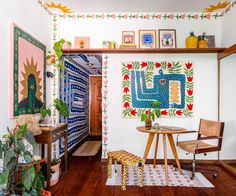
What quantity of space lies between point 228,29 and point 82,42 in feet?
8.33

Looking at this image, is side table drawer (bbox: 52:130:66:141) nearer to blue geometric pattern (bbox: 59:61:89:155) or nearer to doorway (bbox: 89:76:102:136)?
blue geometric pattern (bbox: 59:61:89:155)

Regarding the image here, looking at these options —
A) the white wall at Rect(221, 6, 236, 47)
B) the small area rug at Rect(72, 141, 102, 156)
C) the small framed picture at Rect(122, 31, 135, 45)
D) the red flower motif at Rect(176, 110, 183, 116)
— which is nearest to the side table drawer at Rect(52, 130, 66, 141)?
the small area rug at Rect(72, 141, 102, 156)

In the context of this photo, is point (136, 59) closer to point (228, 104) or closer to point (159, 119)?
point (159, 119)

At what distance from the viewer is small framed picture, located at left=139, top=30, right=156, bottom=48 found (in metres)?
4.01

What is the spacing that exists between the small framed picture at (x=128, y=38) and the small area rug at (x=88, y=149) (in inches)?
93.8

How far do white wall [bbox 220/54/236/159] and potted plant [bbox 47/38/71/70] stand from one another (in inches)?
110

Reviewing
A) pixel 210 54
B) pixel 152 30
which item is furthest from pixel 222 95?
pixel 152 30

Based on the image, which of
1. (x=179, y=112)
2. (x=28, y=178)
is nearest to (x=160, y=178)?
(x=179, y=112)

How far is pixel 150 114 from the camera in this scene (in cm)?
367

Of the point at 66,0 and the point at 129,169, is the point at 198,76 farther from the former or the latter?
the point at 66,0

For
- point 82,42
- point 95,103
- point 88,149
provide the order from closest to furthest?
1. point 82,42
2. point 88,149
3. point 95,103

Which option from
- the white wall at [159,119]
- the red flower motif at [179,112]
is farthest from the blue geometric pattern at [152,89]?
the white wall at [159,119]

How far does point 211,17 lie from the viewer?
4.01 meters

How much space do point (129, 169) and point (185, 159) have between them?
1132 mm
